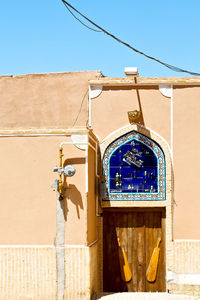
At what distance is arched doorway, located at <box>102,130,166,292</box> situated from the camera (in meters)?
11.8

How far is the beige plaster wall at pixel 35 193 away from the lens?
406 inches

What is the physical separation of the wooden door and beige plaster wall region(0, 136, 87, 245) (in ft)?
6.59

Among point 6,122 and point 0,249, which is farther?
point 6,122

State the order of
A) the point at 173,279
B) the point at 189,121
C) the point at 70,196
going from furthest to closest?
the point at 189,121 → the point at 173,279 → the point at 70,196

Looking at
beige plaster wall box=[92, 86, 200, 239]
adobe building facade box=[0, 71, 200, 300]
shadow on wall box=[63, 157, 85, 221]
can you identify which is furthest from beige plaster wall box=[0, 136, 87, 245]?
beige plaster wall box=[92, 86, 200, 239]

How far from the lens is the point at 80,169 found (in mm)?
10438

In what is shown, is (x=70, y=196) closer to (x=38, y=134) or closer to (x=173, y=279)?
(x=38, y=134)

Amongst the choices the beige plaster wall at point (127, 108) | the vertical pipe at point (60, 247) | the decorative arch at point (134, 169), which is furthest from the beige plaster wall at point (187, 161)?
the vertical pipe at point (60, 247)

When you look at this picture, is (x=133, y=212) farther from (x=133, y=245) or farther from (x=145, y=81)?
(x=145, y=81)

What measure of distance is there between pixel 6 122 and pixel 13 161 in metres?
2.38

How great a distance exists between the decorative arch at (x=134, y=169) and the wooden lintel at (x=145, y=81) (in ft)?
4.19

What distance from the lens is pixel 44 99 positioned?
1249 centimetres

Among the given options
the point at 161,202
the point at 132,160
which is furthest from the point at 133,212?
the point at 132,160

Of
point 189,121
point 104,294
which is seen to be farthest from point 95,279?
point 189,121
